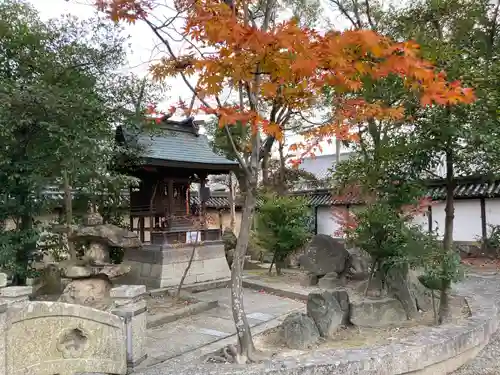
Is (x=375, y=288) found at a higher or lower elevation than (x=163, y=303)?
higher

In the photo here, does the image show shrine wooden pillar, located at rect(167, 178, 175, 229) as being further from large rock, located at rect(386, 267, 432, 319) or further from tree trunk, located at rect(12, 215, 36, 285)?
large rock, located at rect(386, 267, 432, 319)

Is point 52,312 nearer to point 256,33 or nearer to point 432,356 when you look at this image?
point 256,33

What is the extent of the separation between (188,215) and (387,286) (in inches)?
282

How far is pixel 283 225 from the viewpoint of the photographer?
13359mm

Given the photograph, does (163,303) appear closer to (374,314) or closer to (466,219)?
(374,314)

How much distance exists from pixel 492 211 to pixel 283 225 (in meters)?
9.22

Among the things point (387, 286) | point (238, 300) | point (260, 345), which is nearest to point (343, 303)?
point (387, 286)

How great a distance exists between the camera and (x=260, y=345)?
6160 mm

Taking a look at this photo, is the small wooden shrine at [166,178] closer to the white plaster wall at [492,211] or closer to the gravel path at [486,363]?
the gravel path at [486,363]

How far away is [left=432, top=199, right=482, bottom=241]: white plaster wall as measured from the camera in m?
16.9

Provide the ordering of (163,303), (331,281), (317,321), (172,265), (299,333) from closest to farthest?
1. (299,333)
2. (317,321)
3. (163,303)
4. (331,281)
5. (172,265)

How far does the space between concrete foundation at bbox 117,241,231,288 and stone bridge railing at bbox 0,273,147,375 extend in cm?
613

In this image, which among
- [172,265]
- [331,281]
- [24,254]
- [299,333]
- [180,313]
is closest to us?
[299,333]

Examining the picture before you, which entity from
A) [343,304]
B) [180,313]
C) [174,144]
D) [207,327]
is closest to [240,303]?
[343,304]
